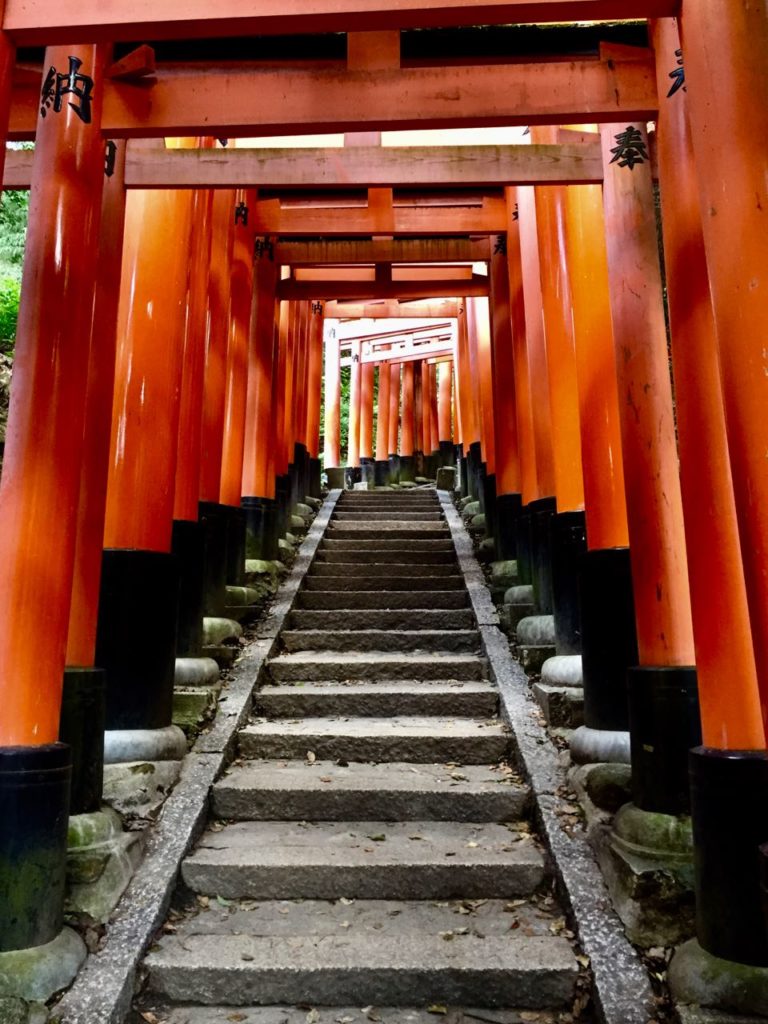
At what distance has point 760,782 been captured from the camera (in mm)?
2377

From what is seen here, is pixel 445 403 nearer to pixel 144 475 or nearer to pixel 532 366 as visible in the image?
pixel 532 366

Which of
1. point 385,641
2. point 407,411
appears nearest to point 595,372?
point 385,641

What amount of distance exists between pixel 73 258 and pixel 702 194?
87.3 inches

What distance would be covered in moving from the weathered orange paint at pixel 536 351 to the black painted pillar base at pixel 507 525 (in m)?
1.34

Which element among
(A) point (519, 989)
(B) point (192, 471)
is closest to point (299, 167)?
(B) point (192, 471)

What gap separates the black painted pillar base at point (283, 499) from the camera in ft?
28.6

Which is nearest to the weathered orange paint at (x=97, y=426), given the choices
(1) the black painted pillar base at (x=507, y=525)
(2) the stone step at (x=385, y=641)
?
(2) the stone step at (x=385, y=641)

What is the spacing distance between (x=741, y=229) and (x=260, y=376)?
6497 mm

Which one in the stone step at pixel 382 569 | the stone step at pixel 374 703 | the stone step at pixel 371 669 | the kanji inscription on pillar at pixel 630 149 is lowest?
the stone step at pixel 374 703

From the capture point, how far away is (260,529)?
24.7 feet

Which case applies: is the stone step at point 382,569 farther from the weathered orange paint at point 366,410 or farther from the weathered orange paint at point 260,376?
the weathered orange paint at point 366,410

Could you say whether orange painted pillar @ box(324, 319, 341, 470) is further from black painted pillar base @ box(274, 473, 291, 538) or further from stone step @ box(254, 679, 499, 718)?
stone step @ box(254, 679, 499, 718)

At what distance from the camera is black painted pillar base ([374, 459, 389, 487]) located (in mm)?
18422

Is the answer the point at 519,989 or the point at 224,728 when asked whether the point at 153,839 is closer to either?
the point at 224,728
